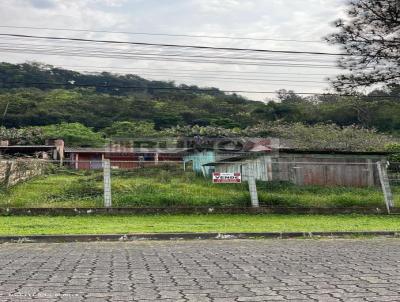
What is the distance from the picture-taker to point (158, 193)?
16828mm

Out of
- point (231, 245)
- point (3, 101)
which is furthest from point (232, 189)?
point (3, 101)

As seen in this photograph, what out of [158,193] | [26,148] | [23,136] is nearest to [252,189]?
[158,193]

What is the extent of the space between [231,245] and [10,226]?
6.06m

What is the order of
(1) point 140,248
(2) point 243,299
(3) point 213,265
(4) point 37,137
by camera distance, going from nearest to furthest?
(2) point 243,299
(3) point 213,265
(1) point 140,248
(4) point 37,137

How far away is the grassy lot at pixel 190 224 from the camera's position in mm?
12625

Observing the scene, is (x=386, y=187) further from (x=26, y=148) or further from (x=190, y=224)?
A: (x=26, y=148)

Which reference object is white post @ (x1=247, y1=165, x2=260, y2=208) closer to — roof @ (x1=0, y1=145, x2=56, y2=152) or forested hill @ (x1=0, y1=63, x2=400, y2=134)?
forested hill @ (x1=0, y1=63, x2=400, y2=134)

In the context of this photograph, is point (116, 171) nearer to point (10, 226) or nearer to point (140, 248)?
point (10, 226)

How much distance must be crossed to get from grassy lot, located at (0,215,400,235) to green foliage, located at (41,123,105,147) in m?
47.8

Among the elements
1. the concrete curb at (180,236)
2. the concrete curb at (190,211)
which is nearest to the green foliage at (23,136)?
the concrete curb at (190,211)

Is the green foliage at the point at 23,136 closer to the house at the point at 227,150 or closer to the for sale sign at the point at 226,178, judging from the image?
the house at the point at 227,150

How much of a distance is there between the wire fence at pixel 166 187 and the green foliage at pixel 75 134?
45614mm

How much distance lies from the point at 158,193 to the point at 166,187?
0.33 m

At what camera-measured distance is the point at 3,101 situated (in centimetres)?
6631
